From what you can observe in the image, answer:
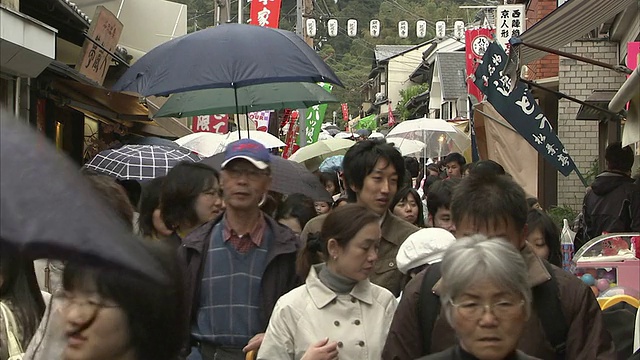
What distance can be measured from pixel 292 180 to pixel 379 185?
10.2ft

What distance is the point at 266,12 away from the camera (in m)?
24.7

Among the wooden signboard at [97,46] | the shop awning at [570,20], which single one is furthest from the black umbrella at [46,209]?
the wooden signboard at [97,46]

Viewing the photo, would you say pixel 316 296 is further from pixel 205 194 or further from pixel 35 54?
pixel 35 54

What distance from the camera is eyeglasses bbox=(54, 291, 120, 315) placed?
232cm

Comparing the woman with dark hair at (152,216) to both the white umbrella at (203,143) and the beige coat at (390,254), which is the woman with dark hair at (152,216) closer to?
the beige coat at (390,254)

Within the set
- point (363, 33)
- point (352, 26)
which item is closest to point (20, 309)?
point (352, 26)

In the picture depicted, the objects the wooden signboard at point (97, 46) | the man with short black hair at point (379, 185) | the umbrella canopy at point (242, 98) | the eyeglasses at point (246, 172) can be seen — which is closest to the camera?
the eyeglasses at point (246, 172)

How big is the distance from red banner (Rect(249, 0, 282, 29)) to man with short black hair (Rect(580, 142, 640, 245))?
14.8m

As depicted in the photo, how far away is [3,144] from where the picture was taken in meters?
1.51

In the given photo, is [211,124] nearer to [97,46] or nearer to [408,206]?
[97,46]

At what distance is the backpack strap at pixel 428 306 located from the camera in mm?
4145

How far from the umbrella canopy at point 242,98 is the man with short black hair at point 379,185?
10.9 feet

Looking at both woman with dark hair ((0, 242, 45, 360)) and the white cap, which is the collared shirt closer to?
the white cap

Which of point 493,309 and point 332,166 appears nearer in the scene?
point 493,309
